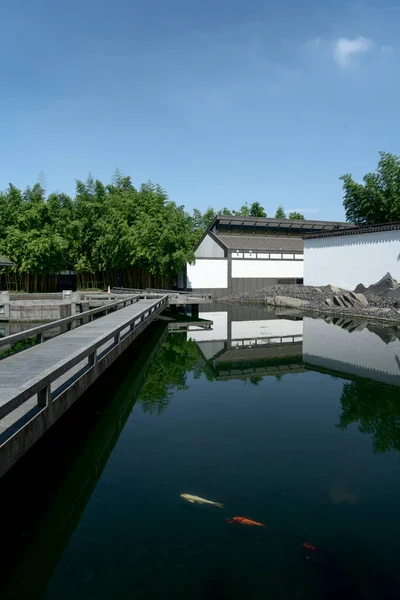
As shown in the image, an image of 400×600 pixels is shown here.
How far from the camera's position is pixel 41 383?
477 centimetres

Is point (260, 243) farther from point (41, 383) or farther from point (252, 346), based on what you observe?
point (41, 383)

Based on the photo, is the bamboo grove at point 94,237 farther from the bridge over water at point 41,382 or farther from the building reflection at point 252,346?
the bridge over water at point 41,382

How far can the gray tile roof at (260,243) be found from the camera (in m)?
38.5

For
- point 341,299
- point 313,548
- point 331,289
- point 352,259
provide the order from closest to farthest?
point 313,548 < point 341,299 < point 352,259 < point 331,289

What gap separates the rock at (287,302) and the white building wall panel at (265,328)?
8.10 m

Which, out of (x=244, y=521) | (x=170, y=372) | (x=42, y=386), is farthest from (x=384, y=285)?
(x=42, y=386)

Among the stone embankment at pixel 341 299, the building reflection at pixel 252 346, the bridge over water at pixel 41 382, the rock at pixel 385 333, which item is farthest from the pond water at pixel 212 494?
the stone embankment at pixel 341 299

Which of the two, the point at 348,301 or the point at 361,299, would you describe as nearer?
the point at 361,299

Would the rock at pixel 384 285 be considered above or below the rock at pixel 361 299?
above

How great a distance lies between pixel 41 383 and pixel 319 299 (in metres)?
27.0

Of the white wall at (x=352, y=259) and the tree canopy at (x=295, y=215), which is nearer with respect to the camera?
the white wall at (x=352, y=259)

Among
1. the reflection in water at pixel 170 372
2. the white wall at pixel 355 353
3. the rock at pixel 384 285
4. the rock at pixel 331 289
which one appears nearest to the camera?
the reflection in water at pixel 170 372

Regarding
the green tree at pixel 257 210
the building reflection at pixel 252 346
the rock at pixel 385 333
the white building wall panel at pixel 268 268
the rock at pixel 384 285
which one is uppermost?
the green tree at pixel 257 210

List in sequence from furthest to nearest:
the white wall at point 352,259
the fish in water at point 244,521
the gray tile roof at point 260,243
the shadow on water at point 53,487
Answer: the gray tile roof at point 260,243
the white wall at point 352,259
the fish in water at point 244,521
the shadow on water at point 53,487
